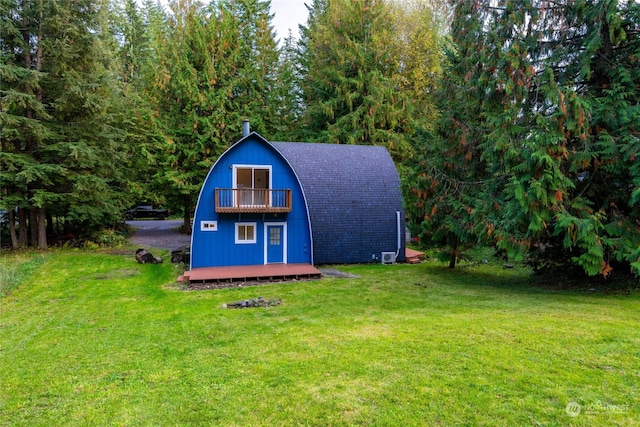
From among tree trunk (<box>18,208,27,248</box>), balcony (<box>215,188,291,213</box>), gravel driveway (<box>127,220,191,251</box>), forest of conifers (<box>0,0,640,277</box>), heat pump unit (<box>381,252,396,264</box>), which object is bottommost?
heat pump unit (<box>381,252,396,264</box>)

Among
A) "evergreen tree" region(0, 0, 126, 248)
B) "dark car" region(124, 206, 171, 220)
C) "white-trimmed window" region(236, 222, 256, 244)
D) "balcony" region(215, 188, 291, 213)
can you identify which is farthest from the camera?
"dark car" region(124, 206, 171, 220)

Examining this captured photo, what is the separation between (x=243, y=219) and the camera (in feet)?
40.8

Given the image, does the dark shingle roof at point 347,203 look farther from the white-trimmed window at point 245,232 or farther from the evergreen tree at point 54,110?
the evergreen tree at point 54,110

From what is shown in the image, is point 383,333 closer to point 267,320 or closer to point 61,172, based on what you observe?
point 267,320

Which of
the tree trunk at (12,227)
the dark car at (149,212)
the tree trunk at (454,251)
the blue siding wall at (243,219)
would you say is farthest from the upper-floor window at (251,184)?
the dark car at (149,212)

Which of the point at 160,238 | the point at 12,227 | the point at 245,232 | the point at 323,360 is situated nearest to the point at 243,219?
the point at 245,232

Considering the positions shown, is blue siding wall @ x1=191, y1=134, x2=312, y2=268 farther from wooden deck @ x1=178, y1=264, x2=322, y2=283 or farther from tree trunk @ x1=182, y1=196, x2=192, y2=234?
tree trunk @ x1=182, y1=196, x2=192, y2=234

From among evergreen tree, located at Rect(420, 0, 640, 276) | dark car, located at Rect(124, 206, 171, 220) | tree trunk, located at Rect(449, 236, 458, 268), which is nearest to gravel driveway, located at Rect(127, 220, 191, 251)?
dark car, located at Rect(124, 206, 171, 220)

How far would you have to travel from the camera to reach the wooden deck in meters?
10.7

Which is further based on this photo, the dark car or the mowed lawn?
the dark car

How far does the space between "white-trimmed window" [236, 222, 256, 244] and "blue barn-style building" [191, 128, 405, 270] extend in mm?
34


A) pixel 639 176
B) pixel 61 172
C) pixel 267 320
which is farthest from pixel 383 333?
pixel 61 172

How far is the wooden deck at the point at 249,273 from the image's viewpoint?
1068 cm

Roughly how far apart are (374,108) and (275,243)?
39.0 feet
